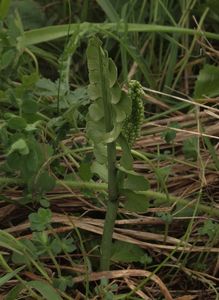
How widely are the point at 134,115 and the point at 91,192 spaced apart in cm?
26

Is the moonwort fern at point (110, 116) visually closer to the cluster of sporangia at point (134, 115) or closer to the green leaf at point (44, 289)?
the cluster of sporangia at point (134, 115)

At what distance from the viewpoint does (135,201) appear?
1310mm

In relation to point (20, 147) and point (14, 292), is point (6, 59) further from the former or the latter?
point (14, 292)

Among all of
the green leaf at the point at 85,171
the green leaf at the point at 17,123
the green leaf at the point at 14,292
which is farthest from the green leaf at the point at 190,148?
the green leaf at the point at 14,292

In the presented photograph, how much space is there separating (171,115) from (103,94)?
1.97 feet

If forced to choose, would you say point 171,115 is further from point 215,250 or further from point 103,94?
point 103,94

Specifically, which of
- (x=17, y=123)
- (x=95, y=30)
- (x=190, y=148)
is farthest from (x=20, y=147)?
(x=95, y=30)

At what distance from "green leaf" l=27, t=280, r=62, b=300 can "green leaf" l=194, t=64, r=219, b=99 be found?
0.62 meters

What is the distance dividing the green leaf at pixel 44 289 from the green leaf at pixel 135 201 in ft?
0.68

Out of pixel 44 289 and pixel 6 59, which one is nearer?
pixel 44 289

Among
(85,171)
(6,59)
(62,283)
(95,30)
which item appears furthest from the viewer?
(95,30)

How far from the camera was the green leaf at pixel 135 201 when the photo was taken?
129 cm

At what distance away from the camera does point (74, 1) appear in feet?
7.07

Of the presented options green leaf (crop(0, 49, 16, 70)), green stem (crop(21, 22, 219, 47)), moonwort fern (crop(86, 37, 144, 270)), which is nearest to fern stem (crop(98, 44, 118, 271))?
moonwort fern (crop(86, 37, 144, 270))
